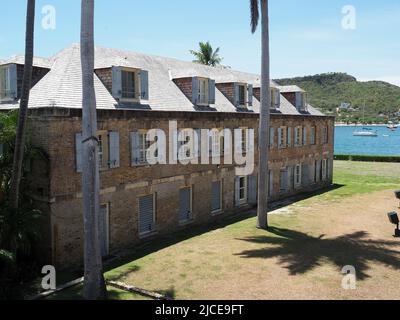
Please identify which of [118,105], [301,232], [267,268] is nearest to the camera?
[267,268]

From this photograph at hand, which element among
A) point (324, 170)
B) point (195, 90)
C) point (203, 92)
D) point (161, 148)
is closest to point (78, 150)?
point (161, 148)

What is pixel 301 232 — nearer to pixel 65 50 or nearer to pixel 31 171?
pixel 31 171

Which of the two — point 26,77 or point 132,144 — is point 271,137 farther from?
point 26,77

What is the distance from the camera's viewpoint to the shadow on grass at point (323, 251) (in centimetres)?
1608

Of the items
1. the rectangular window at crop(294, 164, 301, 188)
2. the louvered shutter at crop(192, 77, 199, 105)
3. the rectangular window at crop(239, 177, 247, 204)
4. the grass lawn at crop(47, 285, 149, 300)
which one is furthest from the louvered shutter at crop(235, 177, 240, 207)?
the grass lawn at crop(47, 285, 149, 300)

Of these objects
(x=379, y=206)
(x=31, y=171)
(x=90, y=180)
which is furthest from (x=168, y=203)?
(x=379, y=206)

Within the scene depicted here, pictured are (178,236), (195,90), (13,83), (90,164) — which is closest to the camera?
(90,164)

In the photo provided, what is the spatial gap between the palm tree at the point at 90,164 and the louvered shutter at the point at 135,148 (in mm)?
6599

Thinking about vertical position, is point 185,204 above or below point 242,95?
below

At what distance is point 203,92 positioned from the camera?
83.8ft

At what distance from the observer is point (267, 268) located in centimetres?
1577

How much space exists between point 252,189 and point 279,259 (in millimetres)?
12324

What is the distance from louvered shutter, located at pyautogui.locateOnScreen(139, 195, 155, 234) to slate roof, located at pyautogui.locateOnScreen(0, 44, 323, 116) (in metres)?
4.59
